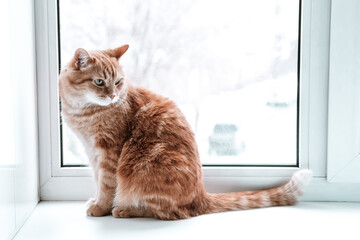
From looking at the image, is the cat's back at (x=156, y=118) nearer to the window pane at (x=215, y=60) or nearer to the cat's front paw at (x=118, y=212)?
the window pane at (x=215, y=60)

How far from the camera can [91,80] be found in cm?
134

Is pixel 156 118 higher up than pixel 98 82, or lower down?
lower down

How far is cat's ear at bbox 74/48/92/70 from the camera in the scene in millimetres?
1274

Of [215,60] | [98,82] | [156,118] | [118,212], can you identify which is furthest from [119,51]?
[118,212]

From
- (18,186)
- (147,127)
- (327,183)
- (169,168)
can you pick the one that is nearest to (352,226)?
(327,183)

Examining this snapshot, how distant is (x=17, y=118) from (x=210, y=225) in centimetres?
74

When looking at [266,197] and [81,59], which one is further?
[266,197]

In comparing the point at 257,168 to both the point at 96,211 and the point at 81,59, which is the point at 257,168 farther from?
the point at 81,59

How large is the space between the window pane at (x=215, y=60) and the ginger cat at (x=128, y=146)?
19 cm

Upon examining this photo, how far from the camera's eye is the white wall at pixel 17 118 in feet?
3.47

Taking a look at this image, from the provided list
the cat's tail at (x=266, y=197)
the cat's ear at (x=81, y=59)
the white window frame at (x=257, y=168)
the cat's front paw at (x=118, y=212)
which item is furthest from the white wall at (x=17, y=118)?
the cat's tail at (x=266, y=197)

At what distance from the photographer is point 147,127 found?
139cm

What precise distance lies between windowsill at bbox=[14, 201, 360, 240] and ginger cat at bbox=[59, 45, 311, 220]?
53 millimetres

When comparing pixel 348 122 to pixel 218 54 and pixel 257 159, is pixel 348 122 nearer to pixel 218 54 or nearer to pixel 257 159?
pixel 257 159
